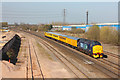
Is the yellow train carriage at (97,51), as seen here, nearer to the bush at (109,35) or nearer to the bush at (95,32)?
the bush at (109,35)

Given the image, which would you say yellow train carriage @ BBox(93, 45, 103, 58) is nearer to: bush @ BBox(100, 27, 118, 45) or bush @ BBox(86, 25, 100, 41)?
bush @ BBox(100, 27, 118, 45)

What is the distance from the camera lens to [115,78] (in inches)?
565

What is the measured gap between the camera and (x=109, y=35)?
38156mm

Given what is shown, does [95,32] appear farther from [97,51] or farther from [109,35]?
[97,51]

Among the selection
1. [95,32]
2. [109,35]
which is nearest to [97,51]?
[109,35]

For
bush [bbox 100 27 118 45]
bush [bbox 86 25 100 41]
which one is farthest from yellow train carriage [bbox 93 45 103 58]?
bush [bbox 86 25 100 41]

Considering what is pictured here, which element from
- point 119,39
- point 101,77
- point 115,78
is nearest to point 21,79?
point 101,77

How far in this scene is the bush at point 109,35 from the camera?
121 ft

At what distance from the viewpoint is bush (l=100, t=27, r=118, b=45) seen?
36741 millimetres

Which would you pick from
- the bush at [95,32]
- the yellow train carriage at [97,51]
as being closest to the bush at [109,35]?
the bush at [95,32]

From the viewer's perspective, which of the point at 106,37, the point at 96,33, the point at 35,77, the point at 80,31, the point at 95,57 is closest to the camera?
the point at 35,77

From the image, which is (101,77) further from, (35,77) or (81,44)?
(81,44)

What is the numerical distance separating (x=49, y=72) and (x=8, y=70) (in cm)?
466

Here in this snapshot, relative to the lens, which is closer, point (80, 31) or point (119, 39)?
point (119, 39)
